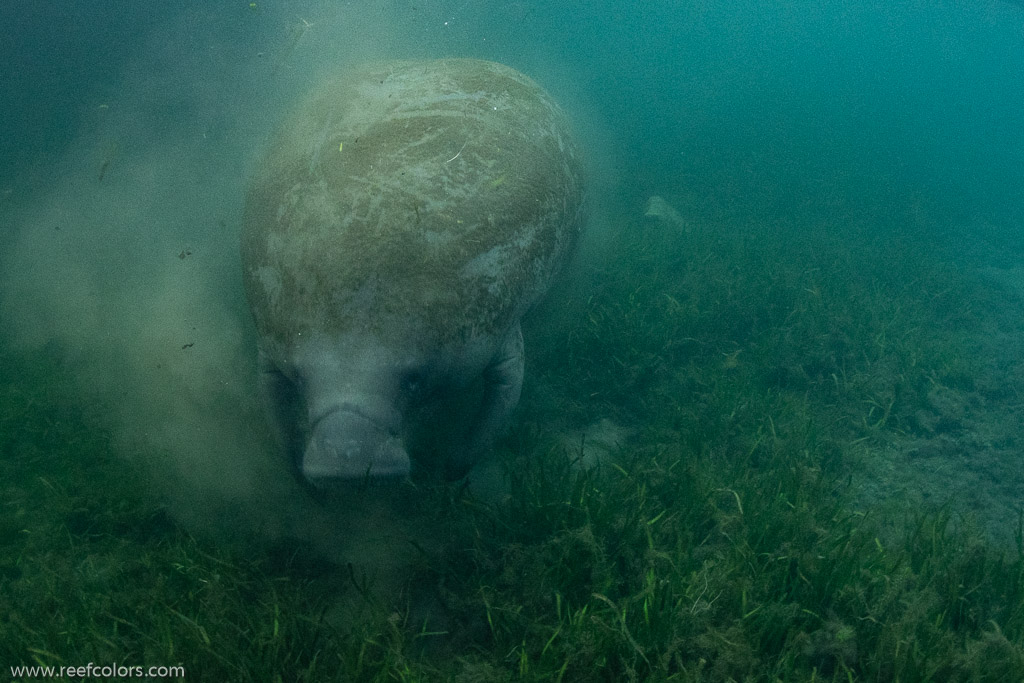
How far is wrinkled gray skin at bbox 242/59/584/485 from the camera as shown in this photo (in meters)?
2.84

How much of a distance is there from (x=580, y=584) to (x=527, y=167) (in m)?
2.62

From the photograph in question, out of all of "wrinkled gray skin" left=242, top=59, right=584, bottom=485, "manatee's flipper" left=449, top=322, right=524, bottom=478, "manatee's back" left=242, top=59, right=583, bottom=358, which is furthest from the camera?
"manatee's flipper" left=449, top=322, right=524, bottom=478

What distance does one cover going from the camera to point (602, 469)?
13.4 feet

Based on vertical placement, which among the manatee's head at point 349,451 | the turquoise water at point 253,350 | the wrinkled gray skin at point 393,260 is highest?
the wrinkled gray skin at point 393,260

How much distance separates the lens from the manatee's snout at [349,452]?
2613 mm

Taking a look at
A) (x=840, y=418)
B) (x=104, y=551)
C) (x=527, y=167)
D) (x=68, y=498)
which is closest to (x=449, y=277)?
(x=527, y=167)

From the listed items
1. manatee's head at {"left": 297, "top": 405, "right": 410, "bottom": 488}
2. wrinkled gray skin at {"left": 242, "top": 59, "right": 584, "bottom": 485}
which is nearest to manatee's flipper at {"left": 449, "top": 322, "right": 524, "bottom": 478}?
wrinkled gray skin at {"left": 242, "top": 59, "right": 584, "bottom": 485}

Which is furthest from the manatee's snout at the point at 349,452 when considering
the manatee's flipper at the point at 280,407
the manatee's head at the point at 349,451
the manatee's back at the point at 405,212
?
the manatee's flipper at the point at 280,407

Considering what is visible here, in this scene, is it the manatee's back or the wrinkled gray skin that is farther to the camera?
the manatee's back

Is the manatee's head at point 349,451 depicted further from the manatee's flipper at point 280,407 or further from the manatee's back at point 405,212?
the manatee's flipper at point 280,407

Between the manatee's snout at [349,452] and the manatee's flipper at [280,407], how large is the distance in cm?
61

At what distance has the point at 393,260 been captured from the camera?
2988 mm

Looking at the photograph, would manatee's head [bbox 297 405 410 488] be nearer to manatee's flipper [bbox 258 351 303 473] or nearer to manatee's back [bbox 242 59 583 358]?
manatee's back [bbox 242 59 583 358]

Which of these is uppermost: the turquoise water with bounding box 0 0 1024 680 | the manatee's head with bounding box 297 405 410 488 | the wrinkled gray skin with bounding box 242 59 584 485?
the wrinkled gray skin with bounding box 242 59 584 485
